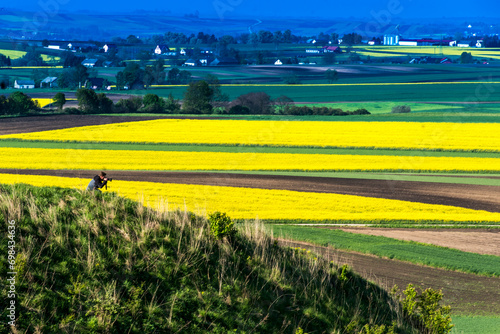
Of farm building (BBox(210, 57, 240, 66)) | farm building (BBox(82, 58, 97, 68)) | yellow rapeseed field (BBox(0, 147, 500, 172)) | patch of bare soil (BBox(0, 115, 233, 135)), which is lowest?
yellow rapeseed field (BBox(0, 147, 500, 172))

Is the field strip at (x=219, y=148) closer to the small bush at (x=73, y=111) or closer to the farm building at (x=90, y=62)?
the small bush at (x=73, y=111)

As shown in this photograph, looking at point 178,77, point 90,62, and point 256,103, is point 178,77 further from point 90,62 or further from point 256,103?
point 256,103

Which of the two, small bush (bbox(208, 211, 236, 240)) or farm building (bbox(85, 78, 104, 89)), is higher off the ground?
farm building (bbox(85, 78, 104, 89))

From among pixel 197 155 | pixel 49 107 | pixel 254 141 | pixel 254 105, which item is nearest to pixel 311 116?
pixel 254 105

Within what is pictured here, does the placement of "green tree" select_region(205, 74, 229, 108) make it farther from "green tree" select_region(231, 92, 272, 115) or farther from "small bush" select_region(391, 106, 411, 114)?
"small bush" select_region(391, 106, 411, 114)

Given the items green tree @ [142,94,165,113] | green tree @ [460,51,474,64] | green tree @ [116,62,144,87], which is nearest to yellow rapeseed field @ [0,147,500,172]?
green tree @ [142,94,165,113]

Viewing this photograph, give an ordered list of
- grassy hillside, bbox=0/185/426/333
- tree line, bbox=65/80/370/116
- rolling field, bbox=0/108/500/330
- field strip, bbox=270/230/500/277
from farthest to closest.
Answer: tree line, bbox=65/80/370/116 < rolling field, bbox=0/108/500/330 < field strip, bbox=270/230/500/277 < grassy hillside, bbox=0/185/426/333

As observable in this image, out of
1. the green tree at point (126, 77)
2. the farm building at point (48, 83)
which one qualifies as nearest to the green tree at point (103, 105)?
the green tree at point (126, 77)
